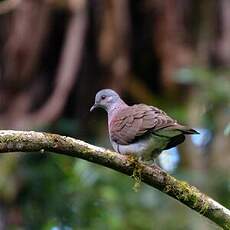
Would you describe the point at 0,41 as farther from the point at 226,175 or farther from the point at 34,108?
the point at 226,175

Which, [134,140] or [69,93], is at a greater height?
[69,93]

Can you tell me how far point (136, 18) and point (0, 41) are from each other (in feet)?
5.23

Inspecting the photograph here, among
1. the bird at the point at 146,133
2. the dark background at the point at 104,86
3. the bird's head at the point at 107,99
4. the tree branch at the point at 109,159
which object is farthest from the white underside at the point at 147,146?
the dark background at the point at 104,86

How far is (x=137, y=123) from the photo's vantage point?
193 inches

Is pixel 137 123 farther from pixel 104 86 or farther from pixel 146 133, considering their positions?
pixel 104 86

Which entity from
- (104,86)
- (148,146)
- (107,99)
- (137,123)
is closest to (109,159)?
(148,146)

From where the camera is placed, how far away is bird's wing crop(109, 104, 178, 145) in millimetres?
4734

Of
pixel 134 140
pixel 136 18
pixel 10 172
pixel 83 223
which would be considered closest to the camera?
pixel 134 140

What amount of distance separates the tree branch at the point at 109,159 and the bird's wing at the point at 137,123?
0.48 m

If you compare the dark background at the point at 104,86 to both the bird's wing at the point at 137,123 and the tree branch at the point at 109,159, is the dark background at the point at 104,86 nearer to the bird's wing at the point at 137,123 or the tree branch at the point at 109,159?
the bird's wing at the point at 137,123

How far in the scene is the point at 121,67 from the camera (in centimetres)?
837

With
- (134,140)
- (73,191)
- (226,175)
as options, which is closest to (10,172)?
(73,191)

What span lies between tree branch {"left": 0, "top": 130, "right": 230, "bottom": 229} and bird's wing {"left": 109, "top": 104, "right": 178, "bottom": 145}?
48 cm

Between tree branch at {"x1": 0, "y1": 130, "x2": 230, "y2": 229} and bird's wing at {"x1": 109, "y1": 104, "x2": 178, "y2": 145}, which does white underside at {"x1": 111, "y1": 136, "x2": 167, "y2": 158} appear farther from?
tree branch at {"x1": 0, "y1": 130, "x2": 230, "y2": 229}
